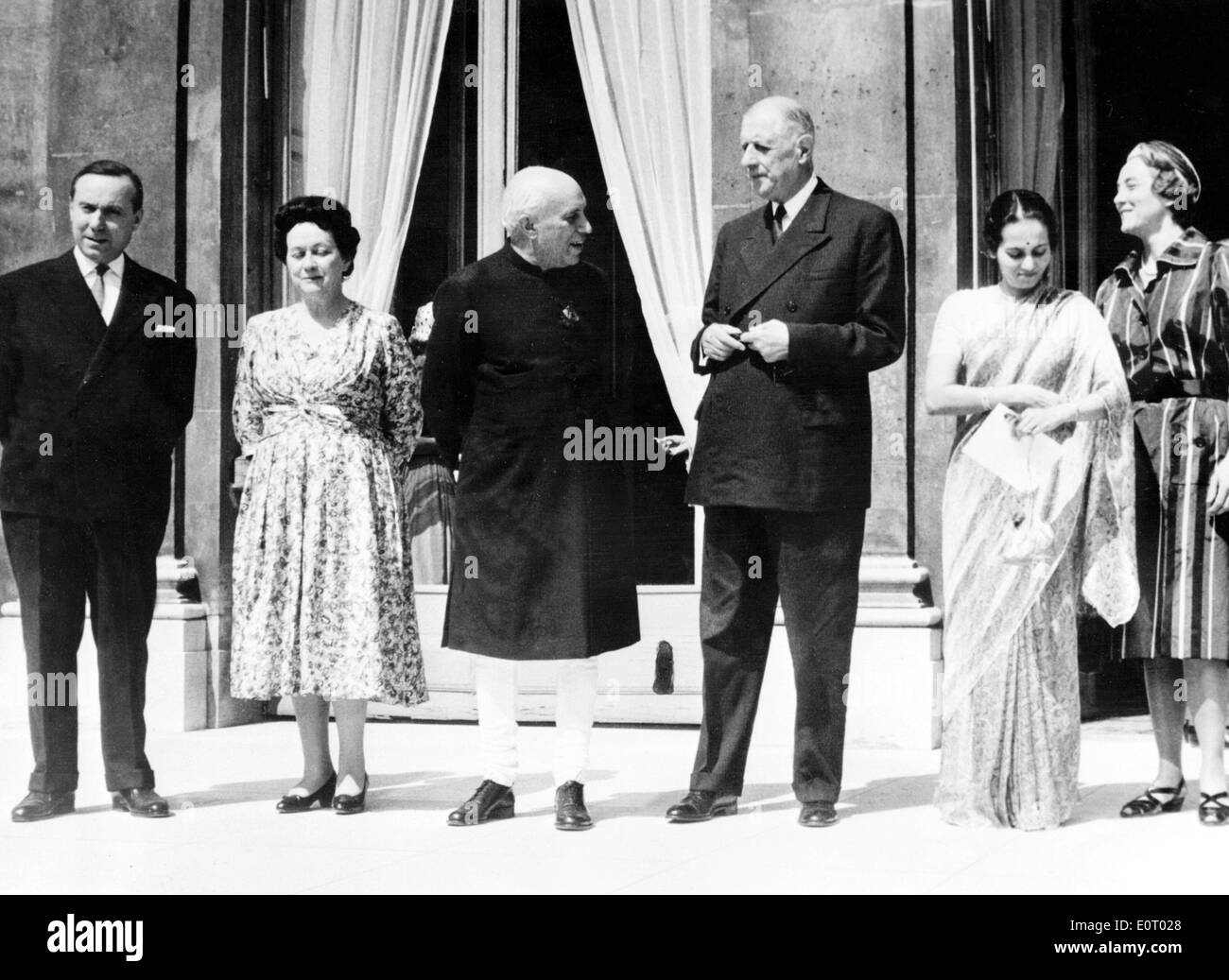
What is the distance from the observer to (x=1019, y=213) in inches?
203

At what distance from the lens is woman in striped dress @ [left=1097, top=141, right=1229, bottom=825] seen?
525cm

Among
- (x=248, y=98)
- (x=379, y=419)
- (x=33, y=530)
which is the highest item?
(x=248, y=98)

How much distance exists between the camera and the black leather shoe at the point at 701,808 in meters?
5.20

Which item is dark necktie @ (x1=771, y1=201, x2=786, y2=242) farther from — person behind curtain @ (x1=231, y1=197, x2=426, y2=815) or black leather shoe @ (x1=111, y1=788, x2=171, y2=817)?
black leather shoe @ (x1=111, y1=788, x2=171, y2=817)

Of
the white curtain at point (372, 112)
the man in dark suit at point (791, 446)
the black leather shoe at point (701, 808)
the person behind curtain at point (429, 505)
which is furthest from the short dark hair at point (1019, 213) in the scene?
the white curtain at point (372, 112)

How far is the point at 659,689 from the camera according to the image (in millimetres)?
7703

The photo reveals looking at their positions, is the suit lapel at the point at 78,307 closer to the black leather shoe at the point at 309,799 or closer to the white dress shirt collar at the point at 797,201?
the black leather shoe at the point at 309,799

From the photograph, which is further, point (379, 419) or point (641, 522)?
point (641, 522)

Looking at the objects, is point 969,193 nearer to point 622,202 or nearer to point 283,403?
point 622,202

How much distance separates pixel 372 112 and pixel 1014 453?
4292 millimetres

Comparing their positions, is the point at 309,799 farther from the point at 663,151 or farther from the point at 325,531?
the point at 663,151
